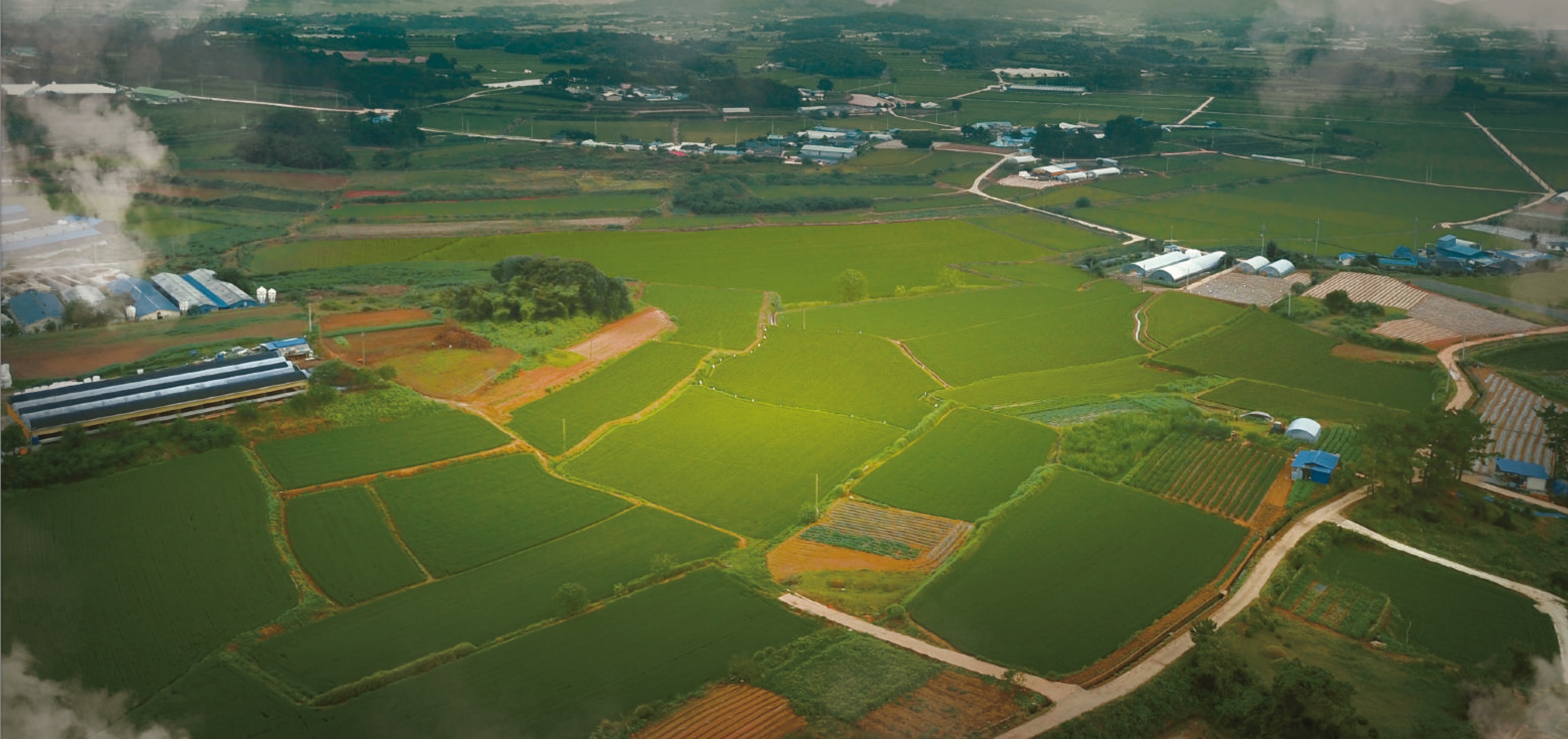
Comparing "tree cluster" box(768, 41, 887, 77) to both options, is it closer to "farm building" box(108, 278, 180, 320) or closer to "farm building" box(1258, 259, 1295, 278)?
"farm building" box(1258, 259, 1295, 278)

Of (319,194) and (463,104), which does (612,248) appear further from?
(463,104)

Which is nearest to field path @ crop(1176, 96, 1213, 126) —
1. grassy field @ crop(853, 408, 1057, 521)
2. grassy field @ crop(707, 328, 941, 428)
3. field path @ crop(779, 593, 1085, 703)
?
grassy field @ crop(707, 328, 941, 428)

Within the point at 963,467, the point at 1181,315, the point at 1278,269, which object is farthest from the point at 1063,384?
the point at 1278,269

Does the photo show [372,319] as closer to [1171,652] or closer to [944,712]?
[944,712]

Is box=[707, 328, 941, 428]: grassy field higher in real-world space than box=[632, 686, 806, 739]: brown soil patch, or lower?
lower

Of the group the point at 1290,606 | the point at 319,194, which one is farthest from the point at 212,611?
the point at 319,194

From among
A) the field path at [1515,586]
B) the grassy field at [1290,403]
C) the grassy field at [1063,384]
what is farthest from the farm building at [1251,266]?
the field path at [1515,586]
